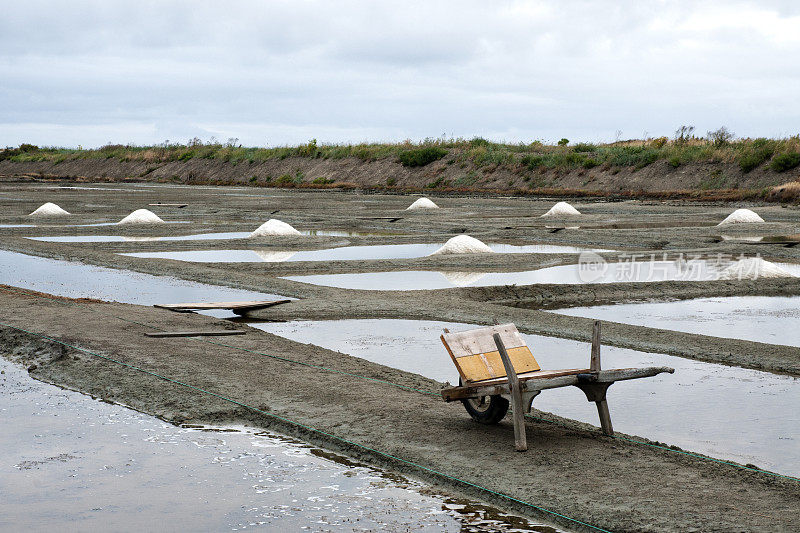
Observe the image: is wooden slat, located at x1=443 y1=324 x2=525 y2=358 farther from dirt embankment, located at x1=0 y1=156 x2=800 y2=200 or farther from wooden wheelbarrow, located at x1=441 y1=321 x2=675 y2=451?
dirt embankment, located at x1=0 y1=156 x2=800 y2=200

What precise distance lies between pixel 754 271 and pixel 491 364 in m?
9.84

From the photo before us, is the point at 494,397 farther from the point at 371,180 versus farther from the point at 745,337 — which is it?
the point at 371,180

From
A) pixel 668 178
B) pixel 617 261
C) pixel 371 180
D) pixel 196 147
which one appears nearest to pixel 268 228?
pixel 617 261

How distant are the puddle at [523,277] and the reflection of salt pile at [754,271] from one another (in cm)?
29

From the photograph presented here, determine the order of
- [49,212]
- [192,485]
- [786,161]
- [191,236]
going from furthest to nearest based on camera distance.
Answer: [786,161] < [49,212] < [191,236] < [192,485]

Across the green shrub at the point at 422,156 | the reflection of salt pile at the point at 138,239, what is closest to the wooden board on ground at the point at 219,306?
the reflection of salt pile at the point at 138,239

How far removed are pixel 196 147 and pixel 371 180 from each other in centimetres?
3128

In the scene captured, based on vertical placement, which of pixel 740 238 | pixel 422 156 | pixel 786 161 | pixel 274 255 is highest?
pixel 422 156

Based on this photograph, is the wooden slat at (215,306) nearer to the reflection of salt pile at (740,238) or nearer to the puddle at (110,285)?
the puddle at (110,285)

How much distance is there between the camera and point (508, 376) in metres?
5.82

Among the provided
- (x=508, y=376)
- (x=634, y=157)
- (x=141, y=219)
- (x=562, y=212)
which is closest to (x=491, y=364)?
(x=508, y=376)

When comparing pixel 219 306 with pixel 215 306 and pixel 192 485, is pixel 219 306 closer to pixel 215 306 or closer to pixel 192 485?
pixel 215 306

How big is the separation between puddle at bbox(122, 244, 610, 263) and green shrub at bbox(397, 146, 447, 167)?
38366mm

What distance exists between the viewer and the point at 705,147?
45.5 metres
